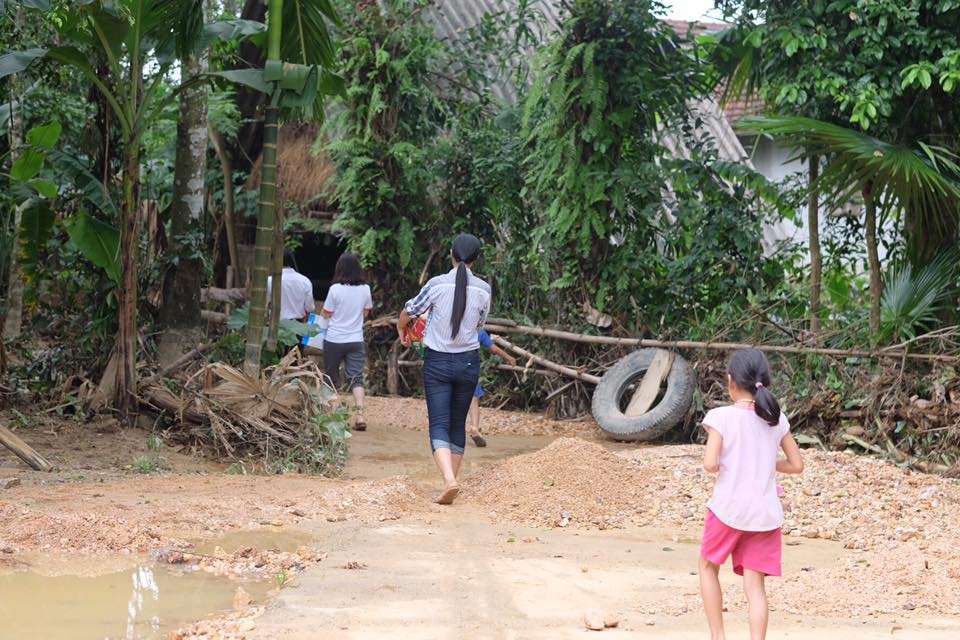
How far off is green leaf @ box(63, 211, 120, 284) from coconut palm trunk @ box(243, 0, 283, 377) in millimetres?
1080

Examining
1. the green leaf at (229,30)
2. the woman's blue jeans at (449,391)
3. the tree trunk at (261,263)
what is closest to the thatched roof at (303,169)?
the green leaf at (229,30)

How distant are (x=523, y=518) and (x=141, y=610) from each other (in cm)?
294

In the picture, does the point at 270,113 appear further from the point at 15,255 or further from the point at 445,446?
the point at 15,255

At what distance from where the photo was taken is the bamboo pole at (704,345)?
9664mm

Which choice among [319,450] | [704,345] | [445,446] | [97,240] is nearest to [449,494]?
[445,446]

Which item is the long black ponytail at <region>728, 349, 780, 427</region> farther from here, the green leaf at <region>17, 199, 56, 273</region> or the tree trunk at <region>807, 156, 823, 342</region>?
the green leaf at <region>17, 199, 56, 273</region>

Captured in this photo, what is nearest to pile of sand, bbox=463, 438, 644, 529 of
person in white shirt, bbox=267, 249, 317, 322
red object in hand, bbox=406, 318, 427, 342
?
red object in hand, bbox=406, 318, 427, 342

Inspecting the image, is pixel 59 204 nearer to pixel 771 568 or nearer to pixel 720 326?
pixel 720 326

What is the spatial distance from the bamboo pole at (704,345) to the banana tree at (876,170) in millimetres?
401

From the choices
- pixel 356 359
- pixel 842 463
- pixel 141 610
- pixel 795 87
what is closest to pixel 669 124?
pixel 795 87

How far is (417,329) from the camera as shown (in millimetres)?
8188

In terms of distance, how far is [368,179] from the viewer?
562 inches

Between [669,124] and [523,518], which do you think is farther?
[669,124]

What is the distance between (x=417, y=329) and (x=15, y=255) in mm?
4668
